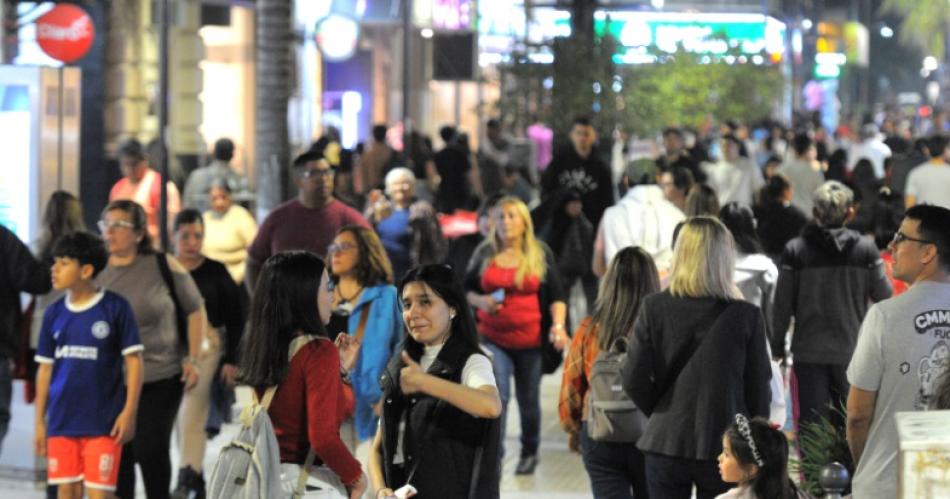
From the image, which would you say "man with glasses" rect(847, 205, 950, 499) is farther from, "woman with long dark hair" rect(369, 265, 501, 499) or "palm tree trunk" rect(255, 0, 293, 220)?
"palm tree trunk" rect(255, 0, 293, 220)

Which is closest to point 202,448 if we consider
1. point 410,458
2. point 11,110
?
point 11,110

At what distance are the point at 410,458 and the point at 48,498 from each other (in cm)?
389

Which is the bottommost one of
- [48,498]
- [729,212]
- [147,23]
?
[48,498]

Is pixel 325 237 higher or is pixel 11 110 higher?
pixel 11 110

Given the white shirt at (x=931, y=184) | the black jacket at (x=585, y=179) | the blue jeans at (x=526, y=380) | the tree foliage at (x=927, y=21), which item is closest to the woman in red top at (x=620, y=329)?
the blue jeans at (x=526, y=380)

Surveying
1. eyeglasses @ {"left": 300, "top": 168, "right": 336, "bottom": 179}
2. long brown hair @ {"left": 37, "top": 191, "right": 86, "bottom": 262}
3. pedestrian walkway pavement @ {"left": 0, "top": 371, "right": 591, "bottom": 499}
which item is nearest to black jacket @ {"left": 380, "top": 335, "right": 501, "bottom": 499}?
pedestrian walkway pavement @ {"left": 0, "top": 371, "right": 591, "bottom": 499}

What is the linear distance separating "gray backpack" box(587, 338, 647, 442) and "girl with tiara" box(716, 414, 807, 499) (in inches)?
61.2

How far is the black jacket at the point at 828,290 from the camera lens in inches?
404

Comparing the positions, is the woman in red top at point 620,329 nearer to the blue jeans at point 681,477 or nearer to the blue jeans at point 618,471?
the blue jeans at point 618,471

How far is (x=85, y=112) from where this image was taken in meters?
Result: 25.7

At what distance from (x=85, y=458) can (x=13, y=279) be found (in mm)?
1745

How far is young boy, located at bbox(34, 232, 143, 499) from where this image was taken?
8750mm

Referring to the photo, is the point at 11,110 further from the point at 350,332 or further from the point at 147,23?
the point at 147,23

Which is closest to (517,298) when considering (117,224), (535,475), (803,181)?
(535,475)
